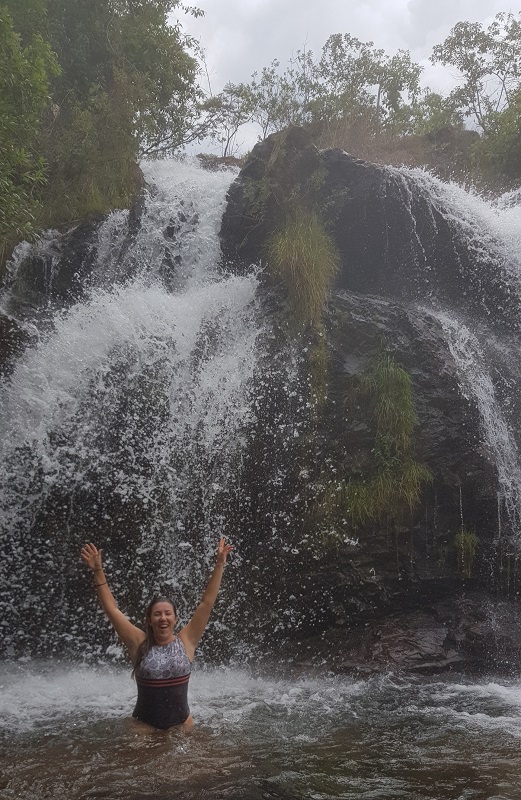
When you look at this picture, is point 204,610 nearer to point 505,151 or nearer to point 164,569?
point 164,569

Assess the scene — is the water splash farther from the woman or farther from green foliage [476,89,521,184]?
green foliage [476,89,521,184]

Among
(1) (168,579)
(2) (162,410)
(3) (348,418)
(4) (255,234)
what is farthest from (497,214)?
(1) (168,579)

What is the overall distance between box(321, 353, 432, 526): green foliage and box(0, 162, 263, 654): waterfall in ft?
4.27

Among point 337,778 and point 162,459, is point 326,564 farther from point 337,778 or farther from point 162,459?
point 337,778

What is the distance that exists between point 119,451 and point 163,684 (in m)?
3.97

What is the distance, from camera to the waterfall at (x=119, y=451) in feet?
23.0

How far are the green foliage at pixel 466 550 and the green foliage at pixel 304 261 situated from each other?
3227 millimetres

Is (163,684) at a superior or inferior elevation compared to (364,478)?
inferior

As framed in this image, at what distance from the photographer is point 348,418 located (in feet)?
26.9

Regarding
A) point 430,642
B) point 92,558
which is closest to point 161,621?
point 92,558

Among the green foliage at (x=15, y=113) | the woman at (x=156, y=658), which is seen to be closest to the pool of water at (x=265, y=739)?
the woman at (x=156, y=658)

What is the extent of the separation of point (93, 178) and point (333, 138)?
716 cm

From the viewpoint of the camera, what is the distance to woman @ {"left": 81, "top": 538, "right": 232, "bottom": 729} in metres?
3.84

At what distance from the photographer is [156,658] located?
385cm
